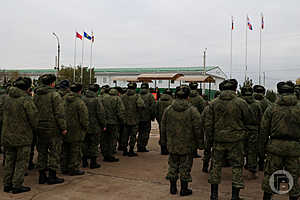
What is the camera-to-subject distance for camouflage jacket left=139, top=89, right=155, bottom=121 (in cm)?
964

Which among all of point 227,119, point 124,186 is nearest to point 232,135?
point 227,119

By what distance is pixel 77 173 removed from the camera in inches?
268

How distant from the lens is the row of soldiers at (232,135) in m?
4.61

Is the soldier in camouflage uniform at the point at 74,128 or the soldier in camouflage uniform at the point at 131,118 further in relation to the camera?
the soldier in camouflage uniform at the point at 131,118

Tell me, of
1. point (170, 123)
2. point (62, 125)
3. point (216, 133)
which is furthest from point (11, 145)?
point (216, 133)

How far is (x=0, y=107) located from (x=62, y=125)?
1.84 meters

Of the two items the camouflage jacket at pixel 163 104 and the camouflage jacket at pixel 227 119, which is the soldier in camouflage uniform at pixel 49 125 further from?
the camouflage jacket at pixel 163 104

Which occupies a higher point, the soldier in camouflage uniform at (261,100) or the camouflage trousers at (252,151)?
the soldier in camouflage uniform at (261,100)

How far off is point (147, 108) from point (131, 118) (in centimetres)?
86

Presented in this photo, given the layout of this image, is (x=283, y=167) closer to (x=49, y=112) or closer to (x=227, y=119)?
(x=227, y=119)

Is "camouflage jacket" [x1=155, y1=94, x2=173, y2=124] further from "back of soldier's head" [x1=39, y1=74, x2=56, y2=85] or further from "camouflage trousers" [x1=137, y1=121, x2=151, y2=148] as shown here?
"back of soldier's head" [x1=39, y1=74, x2=56, y2=85]

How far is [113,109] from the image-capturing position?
837cm

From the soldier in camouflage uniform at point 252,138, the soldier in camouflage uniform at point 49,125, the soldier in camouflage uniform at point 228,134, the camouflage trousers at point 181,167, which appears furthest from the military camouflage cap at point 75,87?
the soldier in camouflage uniform at point 252,138

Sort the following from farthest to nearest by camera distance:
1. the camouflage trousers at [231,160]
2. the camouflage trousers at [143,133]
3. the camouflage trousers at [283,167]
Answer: the camouflage trousers at [143,133] → the camouflage trousers at [231,160] → the camouflage trousers at [283,167]
